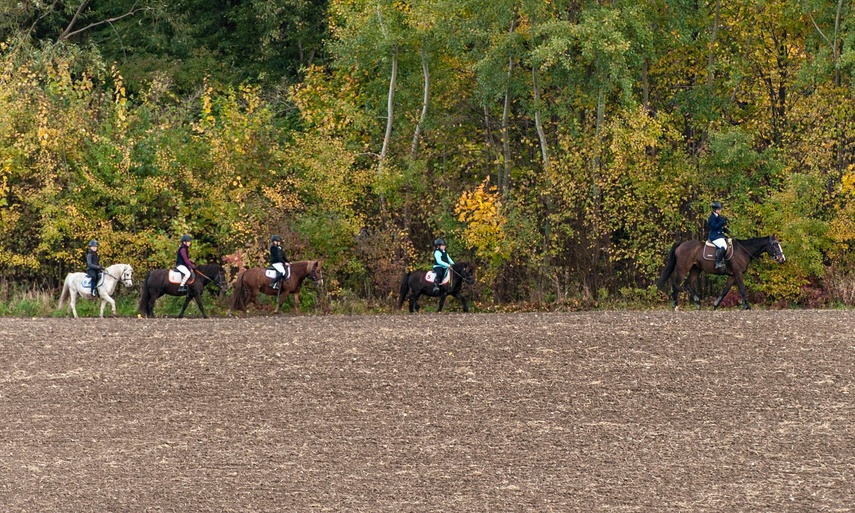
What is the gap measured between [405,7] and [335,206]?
6116 mm

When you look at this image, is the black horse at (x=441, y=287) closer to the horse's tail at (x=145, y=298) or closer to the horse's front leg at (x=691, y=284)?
the horse's front leg at (x=691, y=284)

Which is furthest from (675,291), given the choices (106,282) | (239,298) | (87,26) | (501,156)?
(87,26)

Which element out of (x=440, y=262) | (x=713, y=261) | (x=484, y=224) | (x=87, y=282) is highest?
(x=484, y=224)

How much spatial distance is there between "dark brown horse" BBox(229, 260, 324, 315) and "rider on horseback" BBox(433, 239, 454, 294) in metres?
2.34

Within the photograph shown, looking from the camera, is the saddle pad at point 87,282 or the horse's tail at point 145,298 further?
the horse's tail at point 145,298

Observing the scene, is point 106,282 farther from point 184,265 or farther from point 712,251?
point 712,251

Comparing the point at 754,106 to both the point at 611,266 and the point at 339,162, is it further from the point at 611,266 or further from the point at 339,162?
the point at 339,162

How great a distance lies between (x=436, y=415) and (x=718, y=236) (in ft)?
39.2

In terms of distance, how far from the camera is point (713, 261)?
91.1 ft

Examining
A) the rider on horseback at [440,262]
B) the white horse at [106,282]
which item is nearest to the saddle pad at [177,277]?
the white horse at [106,282]

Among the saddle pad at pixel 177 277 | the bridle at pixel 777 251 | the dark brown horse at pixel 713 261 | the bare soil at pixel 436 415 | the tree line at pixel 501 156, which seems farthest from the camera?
the tree line at pixel 501 156

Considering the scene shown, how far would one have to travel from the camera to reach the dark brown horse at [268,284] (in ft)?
90.9

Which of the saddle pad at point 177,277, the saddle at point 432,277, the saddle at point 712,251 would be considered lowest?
the saddle pad at point 177,277

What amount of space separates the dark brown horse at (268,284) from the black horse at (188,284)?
53cm
